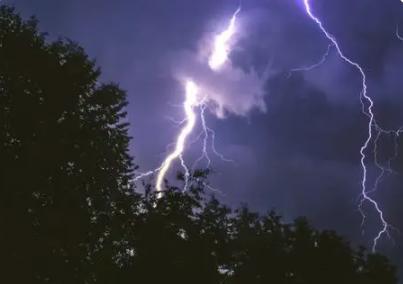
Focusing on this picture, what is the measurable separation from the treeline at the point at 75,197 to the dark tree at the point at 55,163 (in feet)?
0.13

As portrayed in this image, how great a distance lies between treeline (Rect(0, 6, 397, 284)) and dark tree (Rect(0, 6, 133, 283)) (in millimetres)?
39

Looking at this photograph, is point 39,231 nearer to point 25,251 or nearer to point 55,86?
point 25,251

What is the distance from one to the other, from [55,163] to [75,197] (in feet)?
4.83

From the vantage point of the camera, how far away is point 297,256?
33688 mm

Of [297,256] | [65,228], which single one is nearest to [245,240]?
[297,256]

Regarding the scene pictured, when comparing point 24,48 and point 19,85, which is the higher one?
point 24,48

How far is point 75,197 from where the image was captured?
69.3ft

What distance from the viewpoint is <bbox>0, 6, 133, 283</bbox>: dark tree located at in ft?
65.9

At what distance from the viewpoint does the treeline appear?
20.0m

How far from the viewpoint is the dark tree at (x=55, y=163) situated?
2009 cm

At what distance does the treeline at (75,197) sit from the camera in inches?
786

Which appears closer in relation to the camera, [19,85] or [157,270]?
[157,270]

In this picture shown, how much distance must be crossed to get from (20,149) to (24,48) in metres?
4.30

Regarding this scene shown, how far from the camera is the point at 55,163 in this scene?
68.8 feet
